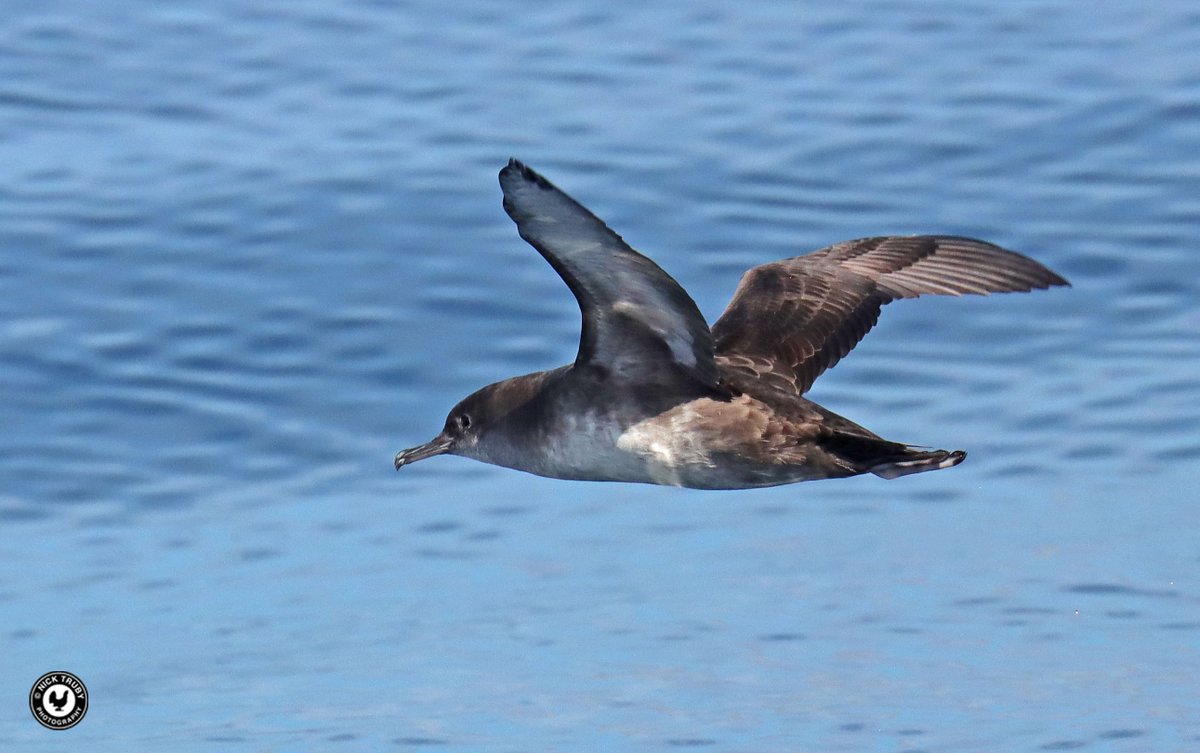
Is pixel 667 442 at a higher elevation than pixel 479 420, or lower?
lower

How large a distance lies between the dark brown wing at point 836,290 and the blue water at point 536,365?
186 cm

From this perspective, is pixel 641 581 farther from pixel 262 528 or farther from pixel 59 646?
pixel 59 646

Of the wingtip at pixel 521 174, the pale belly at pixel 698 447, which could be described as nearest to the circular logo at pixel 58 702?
the pale belly at pixel 698 447

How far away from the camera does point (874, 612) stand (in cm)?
1038

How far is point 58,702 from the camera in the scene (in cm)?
957

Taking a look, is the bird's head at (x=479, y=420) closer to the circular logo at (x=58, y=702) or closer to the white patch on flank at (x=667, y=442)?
the white patch on flank at (x=667, y=442)

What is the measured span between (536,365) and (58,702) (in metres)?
3.43

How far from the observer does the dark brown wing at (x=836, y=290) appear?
8.60 metres

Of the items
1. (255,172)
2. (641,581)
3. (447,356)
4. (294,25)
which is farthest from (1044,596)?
(294,25)

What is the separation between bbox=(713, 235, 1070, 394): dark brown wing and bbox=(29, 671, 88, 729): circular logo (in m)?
3.43

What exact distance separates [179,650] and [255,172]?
4.94 metres

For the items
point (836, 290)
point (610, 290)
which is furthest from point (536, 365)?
point (610, 290)

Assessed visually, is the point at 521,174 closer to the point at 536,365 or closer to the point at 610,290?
the point at 610,290

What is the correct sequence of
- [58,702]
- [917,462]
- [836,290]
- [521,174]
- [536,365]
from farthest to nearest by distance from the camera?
[536,365] → [58,702] → [836,290] → [917,462] → [521,174]
